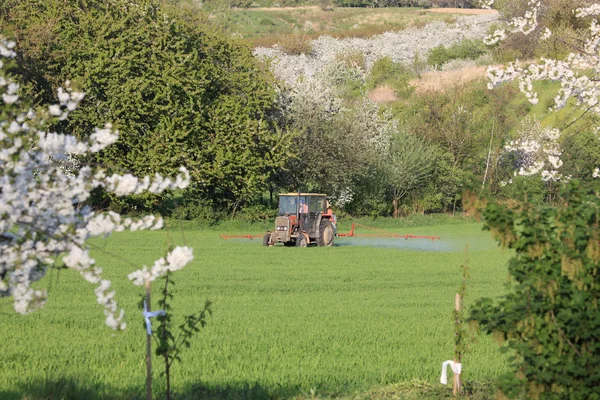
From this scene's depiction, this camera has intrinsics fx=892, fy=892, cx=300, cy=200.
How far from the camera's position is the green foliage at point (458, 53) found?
3467 inches

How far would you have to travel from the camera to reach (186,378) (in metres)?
10.3

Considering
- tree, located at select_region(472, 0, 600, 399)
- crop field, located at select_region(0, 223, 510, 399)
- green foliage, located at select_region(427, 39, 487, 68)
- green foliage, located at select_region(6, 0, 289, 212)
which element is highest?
green foliage, located at select_region(427, 39, 487, 68)

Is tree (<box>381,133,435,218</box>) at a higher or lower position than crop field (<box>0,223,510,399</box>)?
higher

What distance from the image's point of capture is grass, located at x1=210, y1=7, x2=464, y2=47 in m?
108

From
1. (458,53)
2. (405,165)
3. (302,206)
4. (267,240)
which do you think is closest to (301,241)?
(267,240)

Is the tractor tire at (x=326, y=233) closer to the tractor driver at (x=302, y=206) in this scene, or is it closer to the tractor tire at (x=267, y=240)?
the tractor driver at (x=302, y=206)

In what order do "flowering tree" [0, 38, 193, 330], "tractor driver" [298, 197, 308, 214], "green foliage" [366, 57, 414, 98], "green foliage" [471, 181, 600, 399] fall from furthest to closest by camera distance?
"green foliage" [366, 57, 414, 98] → "tractor driver" [298, 197, 308, 214] → "green foliage" [471, 181, 600, 399] → "flowering tree" [0, 38, 193, 330]

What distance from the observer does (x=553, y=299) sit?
655 cm

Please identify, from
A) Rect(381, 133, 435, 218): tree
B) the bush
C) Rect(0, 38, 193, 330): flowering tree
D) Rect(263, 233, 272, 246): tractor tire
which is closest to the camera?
Rect(0, 38, 193, 330): flowering tree

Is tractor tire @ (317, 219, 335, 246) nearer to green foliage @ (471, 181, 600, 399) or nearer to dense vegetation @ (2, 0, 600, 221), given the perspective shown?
dense vegetation @ (2, 0, 600, 221)

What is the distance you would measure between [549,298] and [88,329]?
31.3 ft

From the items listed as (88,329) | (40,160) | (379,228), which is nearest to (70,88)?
(40,160)

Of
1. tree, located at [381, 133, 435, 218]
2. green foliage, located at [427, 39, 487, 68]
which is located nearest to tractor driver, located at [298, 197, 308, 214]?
tree, located at [381, 133, 435, 218]

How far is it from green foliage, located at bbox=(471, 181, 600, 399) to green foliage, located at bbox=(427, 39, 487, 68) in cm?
8241
